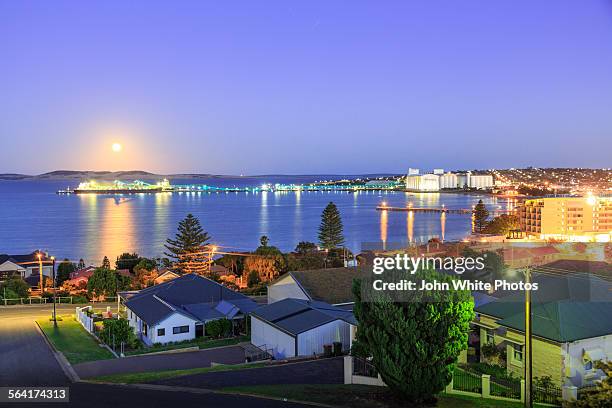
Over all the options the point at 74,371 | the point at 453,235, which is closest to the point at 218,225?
the point at 453,235

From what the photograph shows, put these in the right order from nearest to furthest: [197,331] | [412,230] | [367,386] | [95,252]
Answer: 1. [367,386]
2. [197,331]
3. [95,252]
4. [412,230]

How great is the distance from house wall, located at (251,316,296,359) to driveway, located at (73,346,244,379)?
55cm

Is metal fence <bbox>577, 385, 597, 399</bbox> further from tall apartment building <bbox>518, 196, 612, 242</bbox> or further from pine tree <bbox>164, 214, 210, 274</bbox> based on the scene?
tall apartment building <bbox>518, 196, 612, 242</bbox>

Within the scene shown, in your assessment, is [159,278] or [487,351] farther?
[159,278]

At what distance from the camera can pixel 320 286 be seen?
1742 cm

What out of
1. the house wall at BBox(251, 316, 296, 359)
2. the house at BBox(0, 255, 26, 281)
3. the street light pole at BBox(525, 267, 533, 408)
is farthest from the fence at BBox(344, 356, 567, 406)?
the house at BBox(0, 255, 26, 281)

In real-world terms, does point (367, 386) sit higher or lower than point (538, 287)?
lower

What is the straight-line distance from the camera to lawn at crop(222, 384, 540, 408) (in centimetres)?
798

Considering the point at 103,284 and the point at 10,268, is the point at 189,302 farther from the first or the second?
the point at 10,268

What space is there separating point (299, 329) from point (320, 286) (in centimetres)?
452

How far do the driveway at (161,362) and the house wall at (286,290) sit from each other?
3.40 meters

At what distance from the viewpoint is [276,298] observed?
1850cm

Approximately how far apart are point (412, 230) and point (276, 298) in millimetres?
59352

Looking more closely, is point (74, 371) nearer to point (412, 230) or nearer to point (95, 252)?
point (95, 252)
